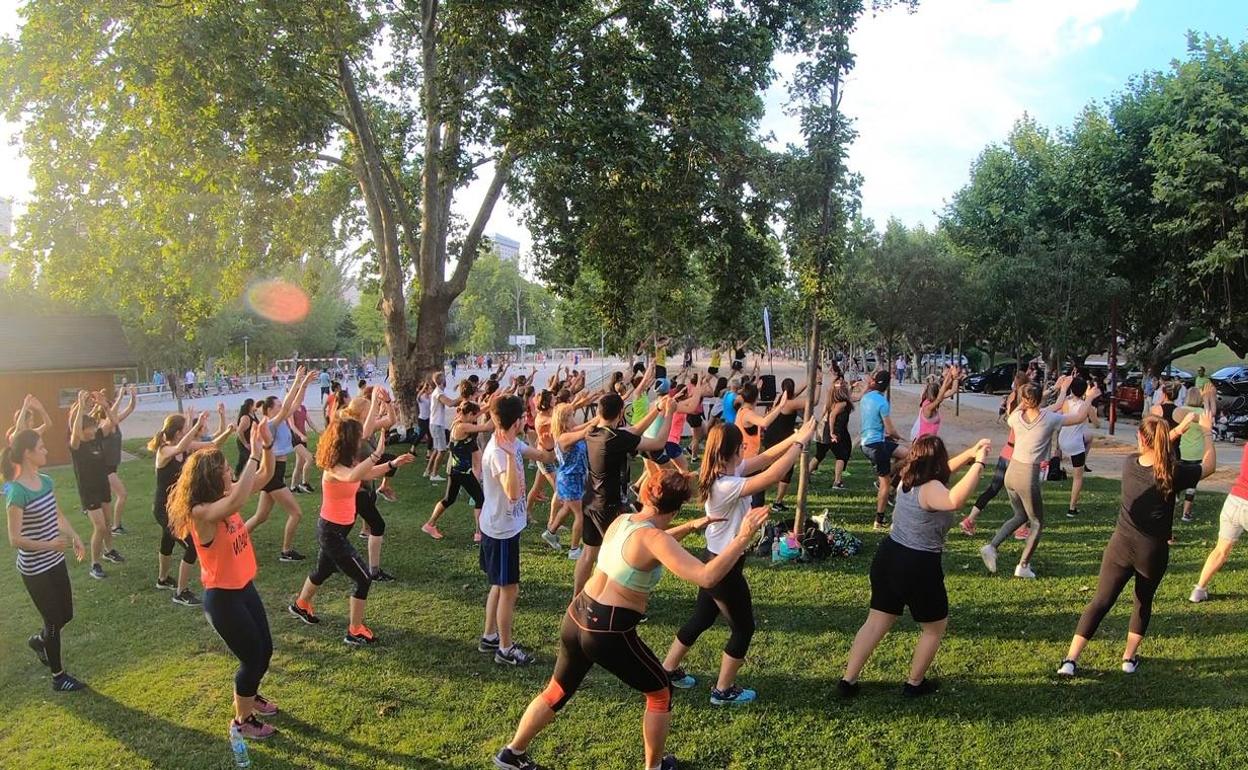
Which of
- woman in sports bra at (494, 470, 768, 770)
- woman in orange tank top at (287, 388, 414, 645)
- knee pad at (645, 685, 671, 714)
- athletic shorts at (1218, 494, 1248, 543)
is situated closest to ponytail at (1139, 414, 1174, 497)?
athletic shorts at (1218, 494, 1248, 543)

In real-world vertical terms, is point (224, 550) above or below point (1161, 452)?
below

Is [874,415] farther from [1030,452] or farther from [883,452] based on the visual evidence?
[1030,452]

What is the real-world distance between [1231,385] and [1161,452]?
74.5ft

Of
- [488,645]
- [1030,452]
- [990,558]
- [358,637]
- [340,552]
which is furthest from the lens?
[990,558]

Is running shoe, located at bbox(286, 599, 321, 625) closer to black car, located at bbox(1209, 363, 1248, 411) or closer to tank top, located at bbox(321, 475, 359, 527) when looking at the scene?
tank top, located at bbox(321, 475, 359, 527)

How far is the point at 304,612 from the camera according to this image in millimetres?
6359

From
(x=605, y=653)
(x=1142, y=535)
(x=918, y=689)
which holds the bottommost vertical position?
(x=918, y=689)

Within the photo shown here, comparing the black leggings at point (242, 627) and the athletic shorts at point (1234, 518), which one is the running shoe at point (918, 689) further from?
→ the black leggings at point (242, 627)

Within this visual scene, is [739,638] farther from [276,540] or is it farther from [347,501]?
[276,540]

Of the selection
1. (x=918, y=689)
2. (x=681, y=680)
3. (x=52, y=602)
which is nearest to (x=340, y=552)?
(x=52, y=602)

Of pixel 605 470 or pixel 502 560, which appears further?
pixel 605 470

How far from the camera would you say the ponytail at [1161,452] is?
4.77 meters

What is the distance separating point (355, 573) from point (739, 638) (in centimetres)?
292

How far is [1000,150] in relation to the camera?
2977 centimetres
